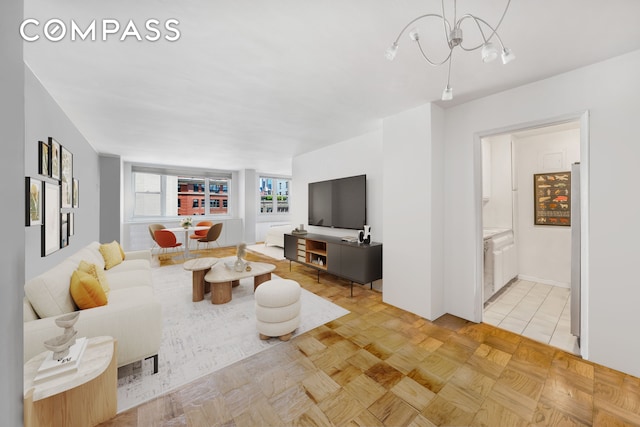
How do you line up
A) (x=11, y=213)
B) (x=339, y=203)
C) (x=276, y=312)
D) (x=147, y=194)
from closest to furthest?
1. (x=11, y=213)
2. (x=276, y=312)
3. (x=339, y=203)
4. (x=147, y=194)

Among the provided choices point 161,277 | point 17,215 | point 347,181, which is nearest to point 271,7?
point 17,215

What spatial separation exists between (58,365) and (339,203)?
3.74 meters

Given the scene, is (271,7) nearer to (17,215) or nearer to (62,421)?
(17,215)

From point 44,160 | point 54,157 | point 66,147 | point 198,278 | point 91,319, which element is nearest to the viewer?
point 91,319

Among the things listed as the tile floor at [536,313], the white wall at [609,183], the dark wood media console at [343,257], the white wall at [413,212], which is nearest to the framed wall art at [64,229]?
the dark wood media console at [343,257]

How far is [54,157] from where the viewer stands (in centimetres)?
255

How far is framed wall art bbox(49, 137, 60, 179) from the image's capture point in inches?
97.2

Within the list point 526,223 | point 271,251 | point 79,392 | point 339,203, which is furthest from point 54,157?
point 526,223

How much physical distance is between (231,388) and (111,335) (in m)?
0.94

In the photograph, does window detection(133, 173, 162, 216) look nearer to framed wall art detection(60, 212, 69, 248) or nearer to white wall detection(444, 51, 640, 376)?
framed wall art detection(60, 212, 69, 248)

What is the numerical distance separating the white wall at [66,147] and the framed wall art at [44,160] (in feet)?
0.12

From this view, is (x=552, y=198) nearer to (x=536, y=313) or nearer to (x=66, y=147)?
(x=536, y=313)

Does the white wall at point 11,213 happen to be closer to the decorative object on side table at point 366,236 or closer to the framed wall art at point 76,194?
the framed wall art at point 76,194

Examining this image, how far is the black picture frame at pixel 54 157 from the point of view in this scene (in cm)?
247
